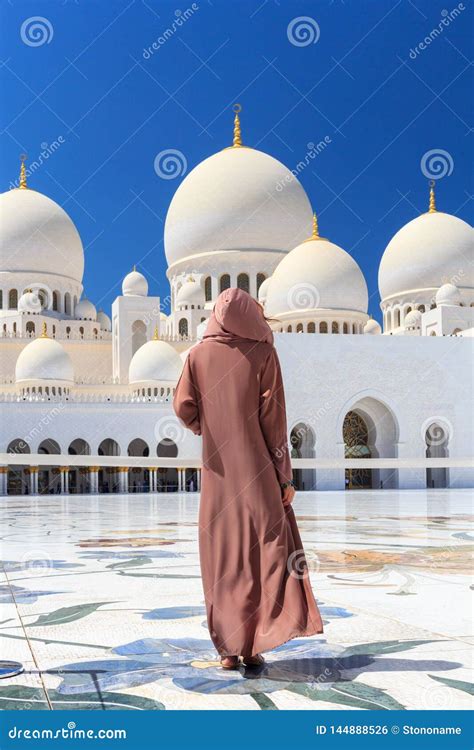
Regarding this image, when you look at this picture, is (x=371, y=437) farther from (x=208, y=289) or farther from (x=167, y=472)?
(x=208, y=289)

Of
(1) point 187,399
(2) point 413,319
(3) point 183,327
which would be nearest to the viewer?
(1) point 187,399

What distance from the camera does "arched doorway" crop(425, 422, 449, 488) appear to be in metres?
25.0

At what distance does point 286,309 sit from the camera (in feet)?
85.8

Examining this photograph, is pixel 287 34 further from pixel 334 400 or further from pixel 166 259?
pixel 166 259

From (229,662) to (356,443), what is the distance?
23.6 metres

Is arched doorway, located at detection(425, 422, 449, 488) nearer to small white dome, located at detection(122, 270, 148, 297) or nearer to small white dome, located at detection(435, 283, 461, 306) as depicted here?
small white dome, located at detection(435, 283, 461, 306)

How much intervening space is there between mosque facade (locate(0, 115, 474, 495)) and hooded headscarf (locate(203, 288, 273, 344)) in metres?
17.4

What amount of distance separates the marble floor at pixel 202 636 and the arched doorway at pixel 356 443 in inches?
789

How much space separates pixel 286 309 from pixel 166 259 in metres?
8.26

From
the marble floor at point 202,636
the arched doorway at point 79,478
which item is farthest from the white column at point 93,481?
the marble floor at point 202,636

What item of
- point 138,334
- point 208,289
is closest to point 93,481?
point 138,334

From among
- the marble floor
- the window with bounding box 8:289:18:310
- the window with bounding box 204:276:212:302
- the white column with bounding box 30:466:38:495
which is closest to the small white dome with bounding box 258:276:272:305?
the window with bounding box 204:276:212:302

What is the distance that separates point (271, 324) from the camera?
81.9 feet
